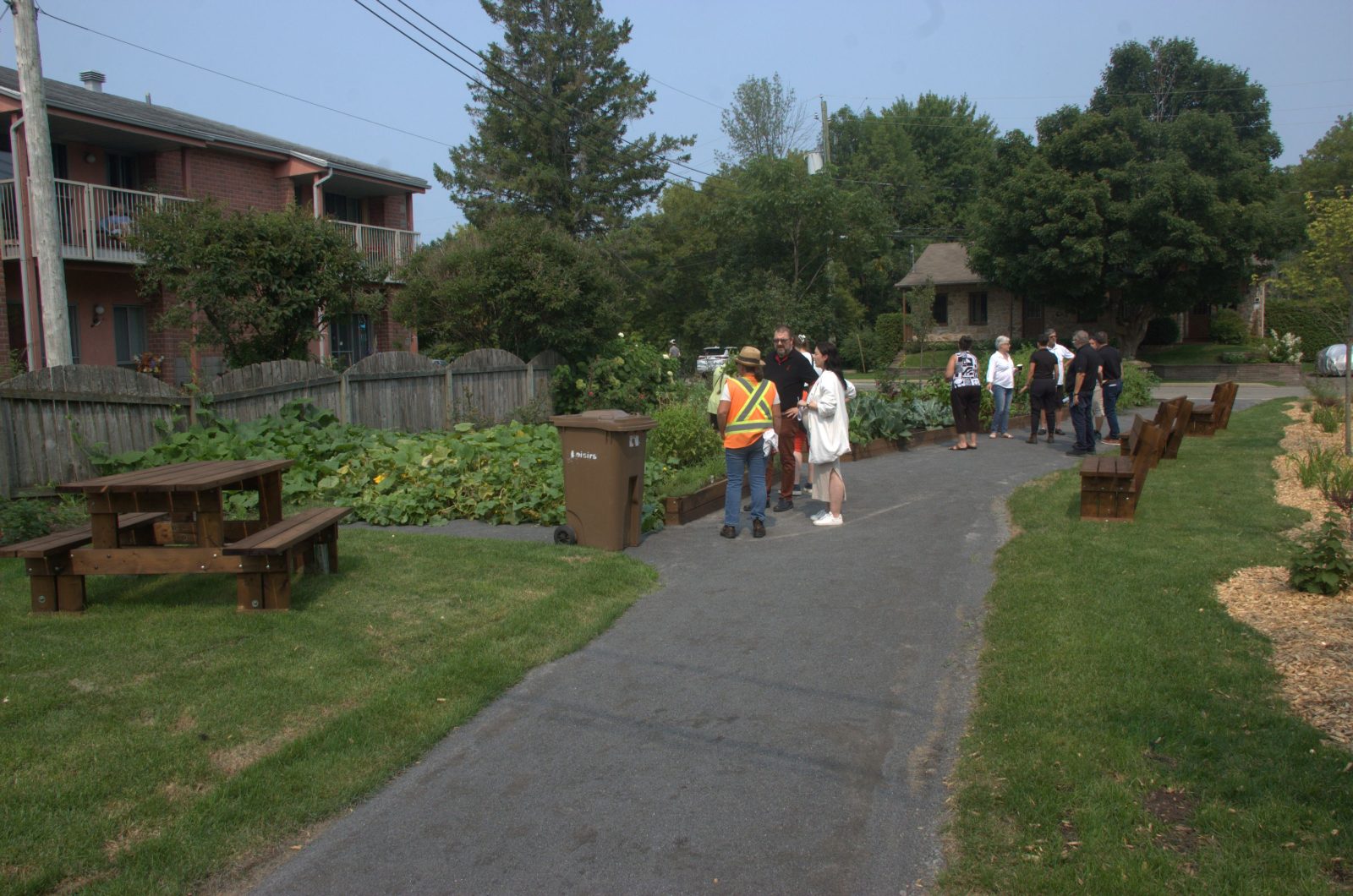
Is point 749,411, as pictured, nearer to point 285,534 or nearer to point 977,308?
point 285,534

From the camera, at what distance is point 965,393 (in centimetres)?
1620

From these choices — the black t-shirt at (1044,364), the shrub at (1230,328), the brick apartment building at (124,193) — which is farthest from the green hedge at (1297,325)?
the brick apartment building at (124,193)

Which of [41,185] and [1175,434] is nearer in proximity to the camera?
[41,185]

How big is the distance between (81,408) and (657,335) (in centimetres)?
3218

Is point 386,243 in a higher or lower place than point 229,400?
higher

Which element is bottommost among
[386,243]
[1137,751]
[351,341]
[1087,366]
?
[1137,751]

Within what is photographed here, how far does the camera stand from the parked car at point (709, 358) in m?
31.5

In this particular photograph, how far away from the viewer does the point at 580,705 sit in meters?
5.71

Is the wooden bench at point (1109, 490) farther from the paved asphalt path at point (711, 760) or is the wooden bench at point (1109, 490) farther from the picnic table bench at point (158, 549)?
the picnic table bench at point (158, 549)

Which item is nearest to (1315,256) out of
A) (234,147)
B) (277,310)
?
(277,310)

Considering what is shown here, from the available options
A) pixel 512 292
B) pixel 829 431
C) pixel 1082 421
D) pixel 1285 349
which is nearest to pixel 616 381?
pixel 512 292

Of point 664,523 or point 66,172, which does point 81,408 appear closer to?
point 664,523

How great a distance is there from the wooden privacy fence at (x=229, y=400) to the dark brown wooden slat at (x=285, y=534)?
4870 mm

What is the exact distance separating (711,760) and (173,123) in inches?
883
